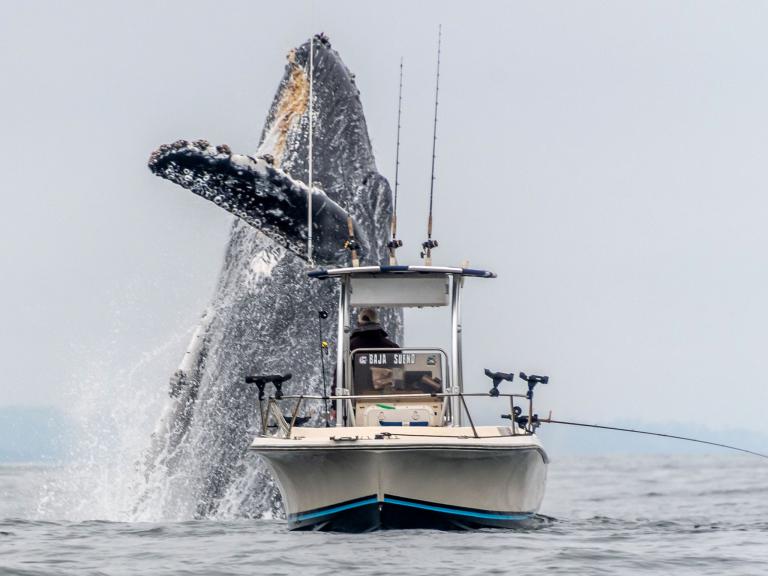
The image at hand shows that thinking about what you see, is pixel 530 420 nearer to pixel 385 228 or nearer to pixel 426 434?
pixel 426 434

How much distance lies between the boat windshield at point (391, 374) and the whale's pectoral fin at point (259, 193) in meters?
1.15

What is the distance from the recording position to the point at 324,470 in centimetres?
1072

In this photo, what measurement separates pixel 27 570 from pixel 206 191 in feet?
12.6

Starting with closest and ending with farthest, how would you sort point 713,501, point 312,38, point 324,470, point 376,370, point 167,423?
point 324,470
point 376,370
point 167,423
point 312,38
point 713,501

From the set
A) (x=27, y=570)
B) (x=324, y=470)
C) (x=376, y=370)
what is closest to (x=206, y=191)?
(x=376, y=370)

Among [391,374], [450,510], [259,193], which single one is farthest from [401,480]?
[259,193]

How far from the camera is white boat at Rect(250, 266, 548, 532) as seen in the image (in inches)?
416

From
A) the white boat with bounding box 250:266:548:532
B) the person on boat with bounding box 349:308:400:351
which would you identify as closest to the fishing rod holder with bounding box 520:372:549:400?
the white boat with bounding box 250:266:548:532

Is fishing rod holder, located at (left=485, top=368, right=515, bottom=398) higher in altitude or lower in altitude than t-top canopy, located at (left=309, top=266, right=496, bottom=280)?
lower

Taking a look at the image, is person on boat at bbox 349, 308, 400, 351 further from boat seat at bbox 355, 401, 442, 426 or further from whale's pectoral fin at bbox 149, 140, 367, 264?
whale's pectoral fin at bbox 149, 140, 367, 264

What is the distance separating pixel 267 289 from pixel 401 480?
4.03 metres

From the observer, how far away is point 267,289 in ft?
46.8

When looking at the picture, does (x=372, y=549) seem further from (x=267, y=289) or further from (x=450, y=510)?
(x=267, y=289)

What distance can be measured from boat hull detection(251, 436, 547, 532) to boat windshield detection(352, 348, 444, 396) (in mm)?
1303
